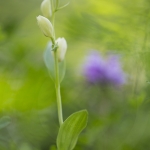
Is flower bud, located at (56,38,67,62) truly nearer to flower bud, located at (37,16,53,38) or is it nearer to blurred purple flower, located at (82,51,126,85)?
flower bud, located at (37,16,53,38)

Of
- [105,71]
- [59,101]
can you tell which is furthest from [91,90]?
[59,101]

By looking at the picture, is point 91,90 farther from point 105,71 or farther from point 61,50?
point 61,50

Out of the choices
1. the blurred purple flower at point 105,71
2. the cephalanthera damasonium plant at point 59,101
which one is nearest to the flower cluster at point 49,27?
the cephalanthera damasonium plant at point 59,101

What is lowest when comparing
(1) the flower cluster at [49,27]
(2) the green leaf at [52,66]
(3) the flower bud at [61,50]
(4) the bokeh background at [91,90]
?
(4) the bokeh background at [91,90]

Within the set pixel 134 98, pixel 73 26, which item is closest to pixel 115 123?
pixel 134 98

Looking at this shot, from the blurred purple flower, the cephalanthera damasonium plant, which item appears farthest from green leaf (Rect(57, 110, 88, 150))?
the blurred purple flower

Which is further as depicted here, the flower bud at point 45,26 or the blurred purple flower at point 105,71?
the blurred purple flower at point 105,71

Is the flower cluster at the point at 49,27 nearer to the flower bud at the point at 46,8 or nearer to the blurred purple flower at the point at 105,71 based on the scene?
the flower bud at the point at 46,8
